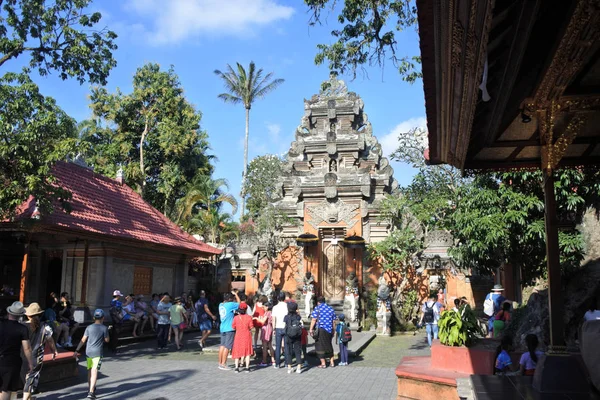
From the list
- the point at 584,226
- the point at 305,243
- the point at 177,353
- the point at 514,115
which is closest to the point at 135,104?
the point at 305,243

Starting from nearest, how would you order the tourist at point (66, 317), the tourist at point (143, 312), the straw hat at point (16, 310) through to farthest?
the straw hat at point (16, 310)
the tourist at point (66, 317)
the tourist at point (143, 312)

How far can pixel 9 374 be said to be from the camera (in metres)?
6.08

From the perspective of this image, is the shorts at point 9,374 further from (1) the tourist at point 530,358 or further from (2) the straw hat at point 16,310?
(1) the tourist at point 530,358

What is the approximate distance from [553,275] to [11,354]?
20.9 ft

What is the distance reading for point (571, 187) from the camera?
34.6 ft

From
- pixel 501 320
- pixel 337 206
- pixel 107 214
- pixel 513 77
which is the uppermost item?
pixel 337 206

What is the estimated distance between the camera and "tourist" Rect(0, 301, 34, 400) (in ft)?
19.9

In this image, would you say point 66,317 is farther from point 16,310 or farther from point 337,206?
point 337,206

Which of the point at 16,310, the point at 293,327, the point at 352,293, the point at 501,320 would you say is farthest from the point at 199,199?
the point at 16,310

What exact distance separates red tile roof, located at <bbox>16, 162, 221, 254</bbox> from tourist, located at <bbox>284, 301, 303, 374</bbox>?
6.39 m

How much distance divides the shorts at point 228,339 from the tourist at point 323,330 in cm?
177

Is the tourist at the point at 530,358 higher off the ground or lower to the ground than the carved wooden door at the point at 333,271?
lower

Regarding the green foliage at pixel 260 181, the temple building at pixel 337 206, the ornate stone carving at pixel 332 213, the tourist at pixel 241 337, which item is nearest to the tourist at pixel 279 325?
the tourist at pixel 241 337

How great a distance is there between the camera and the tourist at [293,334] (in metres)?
10.8
